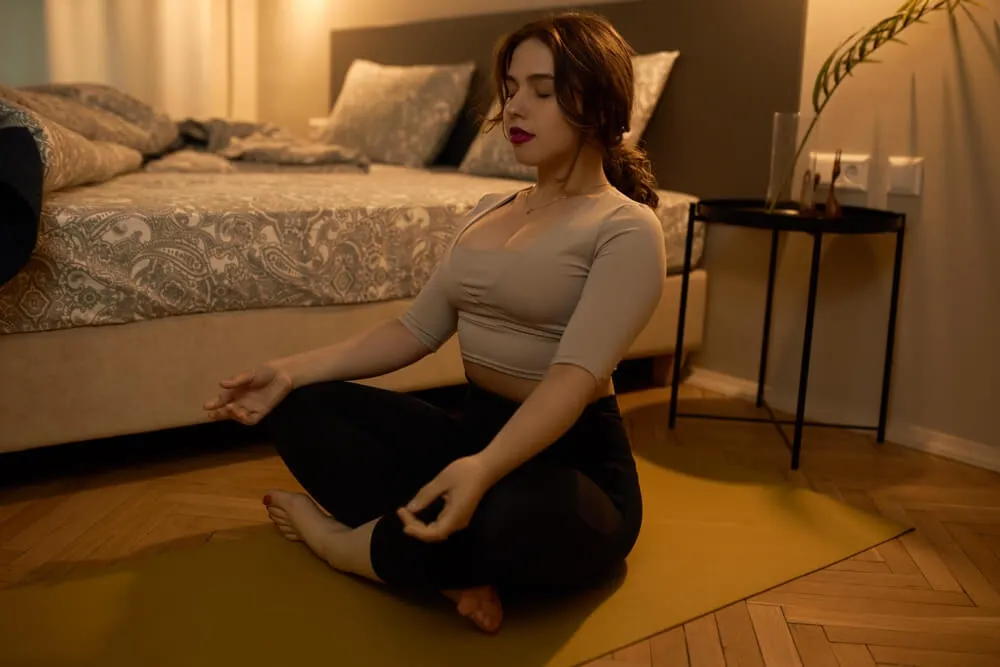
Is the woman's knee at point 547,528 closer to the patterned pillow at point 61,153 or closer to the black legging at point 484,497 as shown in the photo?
the black legging at point 484,497

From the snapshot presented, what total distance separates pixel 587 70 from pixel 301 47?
336cm

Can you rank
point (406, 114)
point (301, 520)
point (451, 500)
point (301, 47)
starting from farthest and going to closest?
1. point (301, 47)
2. point (406, 114)
3. point (301, 520)
4. point (451, 500)

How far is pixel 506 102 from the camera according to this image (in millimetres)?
1338

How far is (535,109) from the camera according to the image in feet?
4.21

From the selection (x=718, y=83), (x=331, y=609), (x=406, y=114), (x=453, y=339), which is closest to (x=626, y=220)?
(x=331, y=609)

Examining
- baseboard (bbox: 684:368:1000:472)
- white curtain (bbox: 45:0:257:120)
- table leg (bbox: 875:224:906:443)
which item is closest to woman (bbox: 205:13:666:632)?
table leg (bbox: 875:224:906:443)

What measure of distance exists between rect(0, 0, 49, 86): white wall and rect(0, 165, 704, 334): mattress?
2.27m

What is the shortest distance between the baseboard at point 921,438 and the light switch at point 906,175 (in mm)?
518

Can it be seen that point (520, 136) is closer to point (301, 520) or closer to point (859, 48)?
point (301, 520)

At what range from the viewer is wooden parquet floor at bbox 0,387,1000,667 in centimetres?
131

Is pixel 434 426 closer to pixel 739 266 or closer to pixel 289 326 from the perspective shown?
pixel 289 326

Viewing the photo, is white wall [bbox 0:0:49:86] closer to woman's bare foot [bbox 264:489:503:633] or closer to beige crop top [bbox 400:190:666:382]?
woman's bare foot [bbox 264:489:503:633]

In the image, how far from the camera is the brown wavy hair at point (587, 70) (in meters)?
1.26

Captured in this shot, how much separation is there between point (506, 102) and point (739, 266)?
53.7 inches
